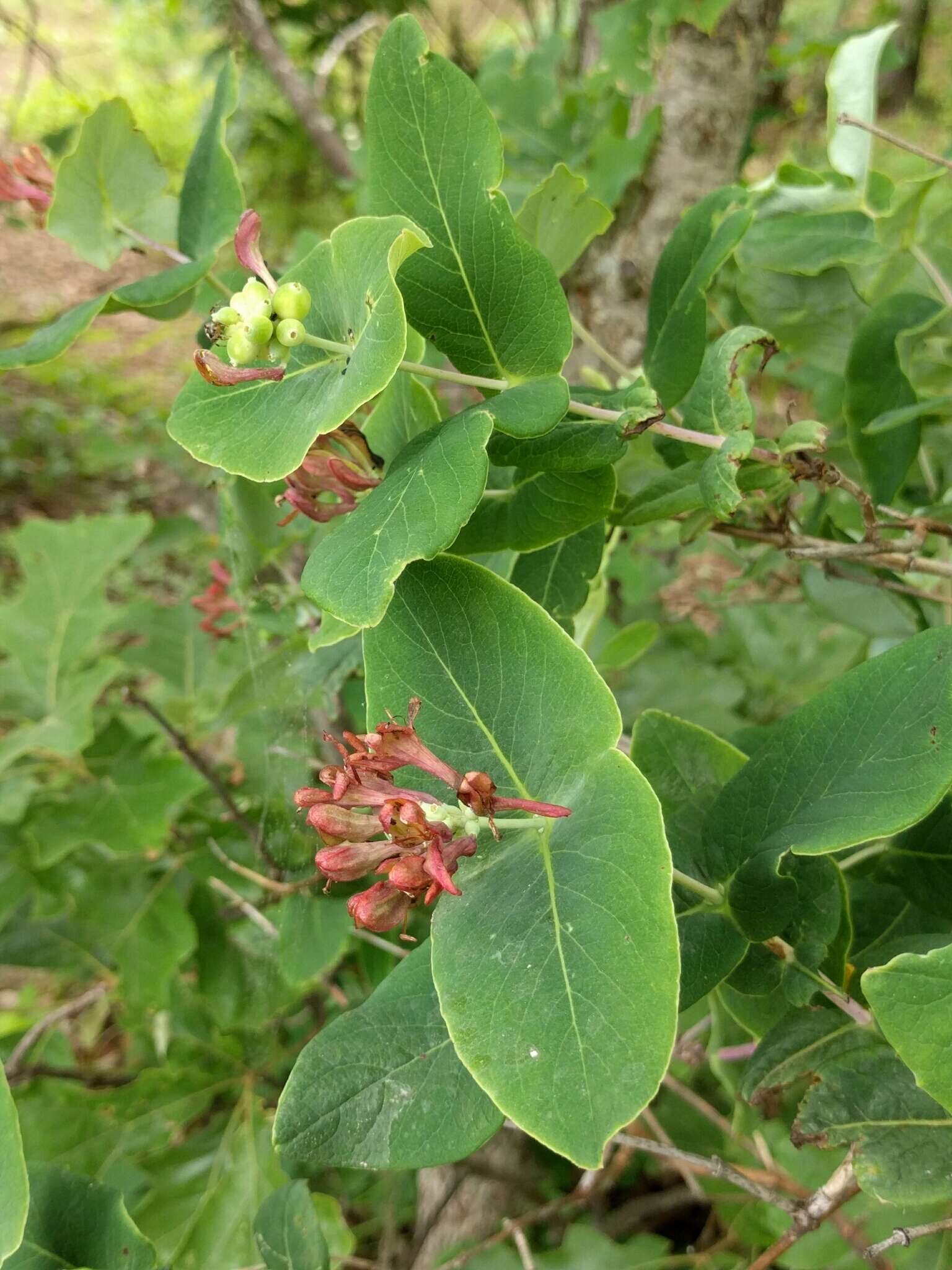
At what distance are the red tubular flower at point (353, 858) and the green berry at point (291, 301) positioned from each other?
0.27 meters

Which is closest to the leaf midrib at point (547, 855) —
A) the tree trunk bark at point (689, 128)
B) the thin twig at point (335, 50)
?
the tree trunk bark at point (689, 128)

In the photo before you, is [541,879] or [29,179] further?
[29,179]

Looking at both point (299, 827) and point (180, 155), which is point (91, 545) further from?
point (180, 155)

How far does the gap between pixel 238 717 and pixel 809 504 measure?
2.14ft

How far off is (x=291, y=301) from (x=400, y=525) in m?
0.13

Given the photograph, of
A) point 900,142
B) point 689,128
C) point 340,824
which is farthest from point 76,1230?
point 689,128

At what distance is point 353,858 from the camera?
452mm

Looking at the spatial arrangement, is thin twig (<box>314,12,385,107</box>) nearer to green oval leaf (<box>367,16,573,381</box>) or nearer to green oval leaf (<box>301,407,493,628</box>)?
green oval leaf (<box>367,16,573,381</box>)

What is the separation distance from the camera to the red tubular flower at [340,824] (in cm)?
44

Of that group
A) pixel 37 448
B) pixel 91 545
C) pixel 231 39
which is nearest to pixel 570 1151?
pixel 91 545

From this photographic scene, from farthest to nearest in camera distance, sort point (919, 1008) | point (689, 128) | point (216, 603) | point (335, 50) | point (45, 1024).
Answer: point (335, 50)
point (689, 128)
point (45, 1024)
point (216, 603)
point (919, 1008)

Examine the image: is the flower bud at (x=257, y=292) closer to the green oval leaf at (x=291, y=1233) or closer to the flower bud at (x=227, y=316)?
the flower bud at (x=227, y=316)

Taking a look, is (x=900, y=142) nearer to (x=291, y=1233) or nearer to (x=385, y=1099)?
(x=385, y=1099)

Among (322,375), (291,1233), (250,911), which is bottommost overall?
(250,911)
